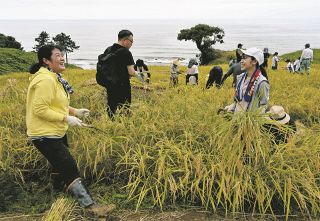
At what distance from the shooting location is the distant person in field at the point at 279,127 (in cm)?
379

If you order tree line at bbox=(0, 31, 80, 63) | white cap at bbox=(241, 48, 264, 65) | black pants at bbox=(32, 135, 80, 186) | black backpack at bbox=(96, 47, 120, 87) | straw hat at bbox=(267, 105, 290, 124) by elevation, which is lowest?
black pants at bbox=(32, 135, 80, 186)

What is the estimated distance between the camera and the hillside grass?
3322 millimetres

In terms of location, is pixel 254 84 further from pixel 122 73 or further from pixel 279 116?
pixel 122 73

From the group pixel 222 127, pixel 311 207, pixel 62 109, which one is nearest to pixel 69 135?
pixel 62 109

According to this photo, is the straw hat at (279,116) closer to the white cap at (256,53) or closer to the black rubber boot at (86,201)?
the white cap at (256,53)

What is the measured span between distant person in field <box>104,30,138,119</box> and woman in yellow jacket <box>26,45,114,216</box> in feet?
4.83

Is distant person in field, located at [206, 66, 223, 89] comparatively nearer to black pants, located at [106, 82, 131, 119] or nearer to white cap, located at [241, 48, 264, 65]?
→ black pants, located at [106, 82, 131, 119]

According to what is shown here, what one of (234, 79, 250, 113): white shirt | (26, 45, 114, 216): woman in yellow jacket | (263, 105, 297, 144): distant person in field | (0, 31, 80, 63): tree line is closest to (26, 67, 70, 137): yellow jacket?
(26, 45, 114, 216): woman in yellow jacket

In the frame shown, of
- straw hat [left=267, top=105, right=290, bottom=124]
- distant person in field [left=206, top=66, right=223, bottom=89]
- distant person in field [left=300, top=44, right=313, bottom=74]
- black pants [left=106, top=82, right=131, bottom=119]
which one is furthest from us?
distant person in field [left=300, top=44, right=313, bottom=74]

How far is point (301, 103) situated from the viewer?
22.1 feet

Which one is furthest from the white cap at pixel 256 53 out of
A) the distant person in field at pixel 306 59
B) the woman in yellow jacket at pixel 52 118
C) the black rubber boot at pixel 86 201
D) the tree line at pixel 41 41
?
the tree line at pixel 41 41

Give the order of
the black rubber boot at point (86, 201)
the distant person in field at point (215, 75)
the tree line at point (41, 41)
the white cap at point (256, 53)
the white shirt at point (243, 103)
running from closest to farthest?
the black rubber boot at point (86, 201)
the white cap at point (256, 53)
the white shirt at point (243, 103)
the distant person in field at point (215, 75)
the tree line at point (41, 41)

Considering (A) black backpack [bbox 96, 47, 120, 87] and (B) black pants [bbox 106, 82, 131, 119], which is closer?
(A) black backpack [bbox 96, 47, 120, 87]

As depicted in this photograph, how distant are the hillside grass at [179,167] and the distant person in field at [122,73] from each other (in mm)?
493
